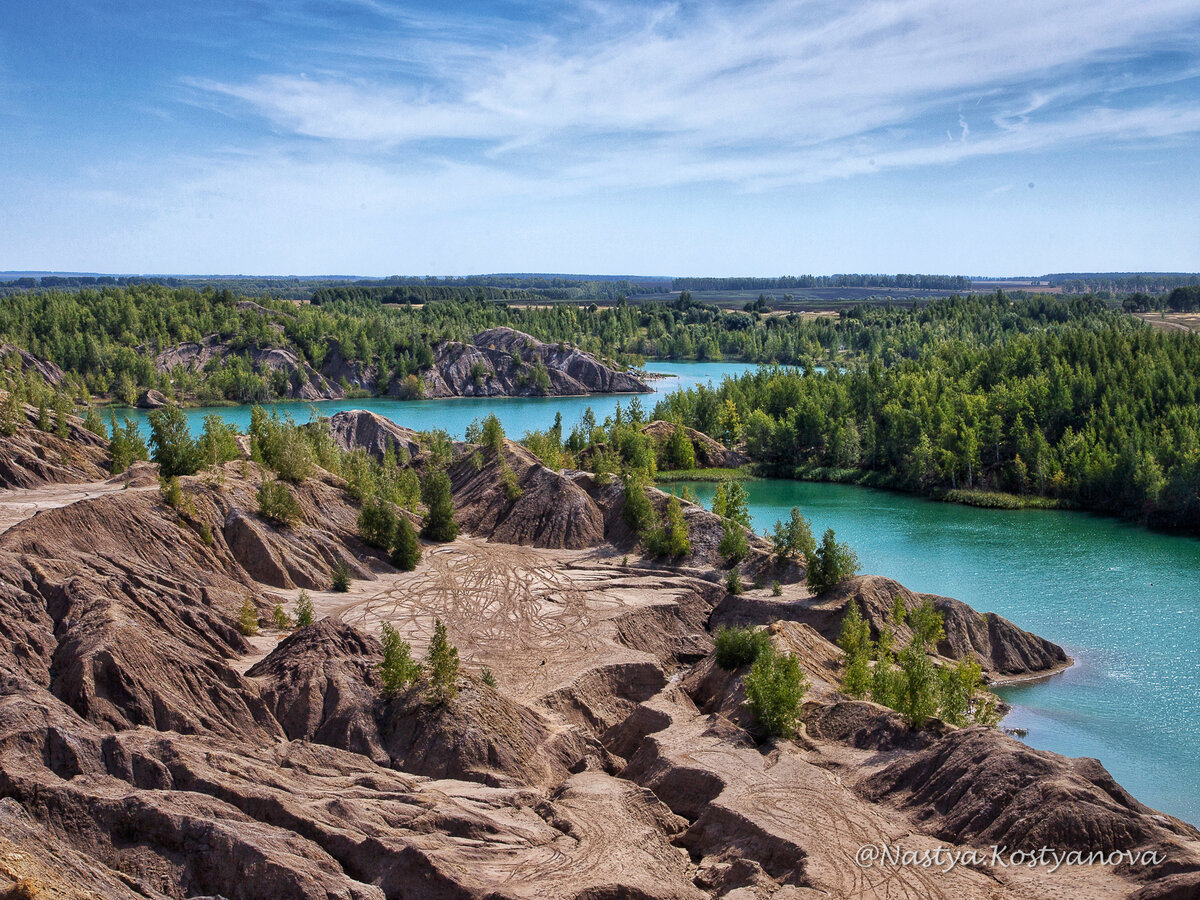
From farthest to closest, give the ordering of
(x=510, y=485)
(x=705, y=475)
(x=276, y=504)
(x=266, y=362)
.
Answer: (x=266, y=362) < (x=705, y=475) < (x=510, y=485) < (x=276, y=504)

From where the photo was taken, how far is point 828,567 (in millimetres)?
50281

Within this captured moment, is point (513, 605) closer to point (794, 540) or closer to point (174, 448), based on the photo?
point (794, 540)

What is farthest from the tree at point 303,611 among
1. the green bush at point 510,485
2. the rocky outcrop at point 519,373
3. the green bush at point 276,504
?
the rocky outcrop at point 519,373

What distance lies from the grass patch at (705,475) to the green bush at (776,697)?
64.4 metres

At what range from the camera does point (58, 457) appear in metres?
67.1

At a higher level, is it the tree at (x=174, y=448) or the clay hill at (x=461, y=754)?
the tree at (x=174, y=448)

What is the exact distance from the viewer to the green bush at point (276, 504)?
54.2 m

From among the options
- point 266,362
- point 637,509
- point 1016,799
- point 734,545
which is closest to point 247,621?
point 637,509

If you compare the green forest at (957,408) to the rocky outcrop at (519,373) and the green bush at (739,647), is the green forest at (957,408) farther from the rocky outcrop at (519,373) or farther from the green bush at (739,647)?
the green bush at (739,647)

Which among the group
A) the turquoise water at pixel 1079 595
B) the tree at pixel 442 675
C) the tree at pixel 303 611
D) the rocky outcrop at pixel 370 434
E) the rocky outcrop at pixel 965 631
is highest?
the rocky outcrop at pixel 370 434

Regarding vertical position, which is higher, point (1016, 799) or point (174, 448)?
point (174, 448)

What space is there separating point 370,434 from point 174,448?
114ft

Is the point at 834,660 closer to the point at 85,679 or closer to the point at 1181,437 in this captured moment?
the point at 85,679

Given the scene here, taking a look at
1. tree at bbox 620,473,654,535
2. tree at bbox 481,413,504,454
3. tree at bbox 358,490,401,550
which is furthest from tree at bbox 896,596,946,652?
tree at bbox 481,413,504,454
